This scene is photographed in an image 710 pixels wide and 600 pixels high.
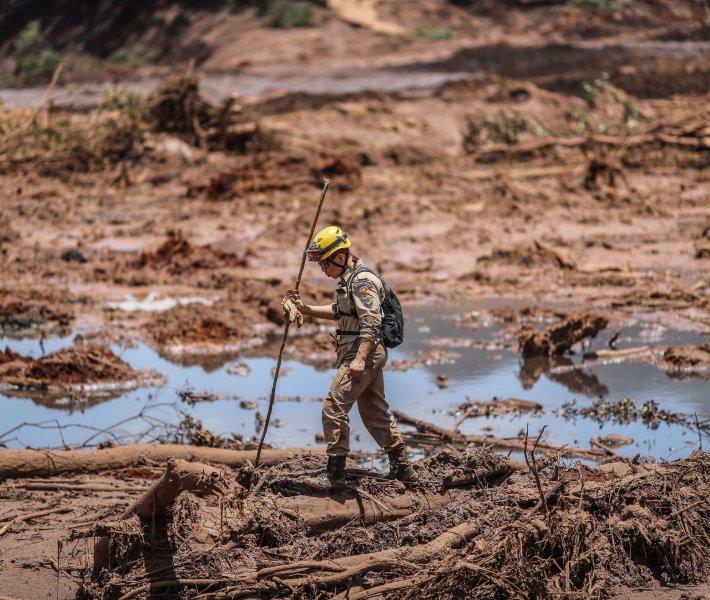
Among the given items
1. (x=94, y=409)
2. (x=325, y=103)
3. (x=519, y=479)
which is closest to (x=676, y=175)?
(x=325, y=103)

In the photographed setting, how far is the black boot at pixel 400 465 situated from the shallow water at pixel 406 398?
7.15ft

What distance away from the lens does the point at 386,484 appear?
7.41 metres

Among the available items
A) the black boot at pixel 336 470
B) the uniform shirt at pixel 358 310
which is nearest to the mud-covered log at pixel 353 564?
the black boot at pixel 336 470

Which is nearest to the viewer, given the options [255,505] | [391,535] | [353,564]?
[353,564]

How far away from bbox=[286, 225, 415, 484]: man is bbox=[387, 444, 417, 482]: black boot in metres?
0.25

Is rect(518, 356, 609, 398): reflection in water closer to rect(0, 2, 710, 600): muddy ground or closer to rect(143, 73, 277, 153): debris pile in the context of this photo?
rect(0, 2, 710, 600): muddy ground

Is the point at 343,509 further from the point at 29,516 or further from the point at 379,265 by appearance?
the point at 379,265

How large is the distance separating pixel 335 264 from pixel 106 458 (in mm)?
2728

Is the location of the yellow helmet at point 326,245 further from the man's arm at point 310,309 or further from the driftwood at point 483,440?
the driftwood at point 483,440

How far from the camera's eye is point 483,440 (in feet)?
31.5

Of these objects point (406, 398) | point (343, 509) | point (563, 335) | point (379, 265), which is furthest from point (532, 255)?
point (343, 509)

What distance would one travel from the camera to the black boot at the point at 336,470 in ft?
23.7

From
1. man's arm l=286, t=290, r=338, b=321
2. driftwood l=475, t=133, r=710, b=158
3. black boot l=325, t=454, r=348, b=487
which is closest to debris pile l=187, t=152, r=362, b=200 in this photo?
driftwood l=475, t=133, r=710, b=158

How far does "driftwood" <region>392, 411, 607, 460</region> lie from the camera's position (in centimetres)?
920
